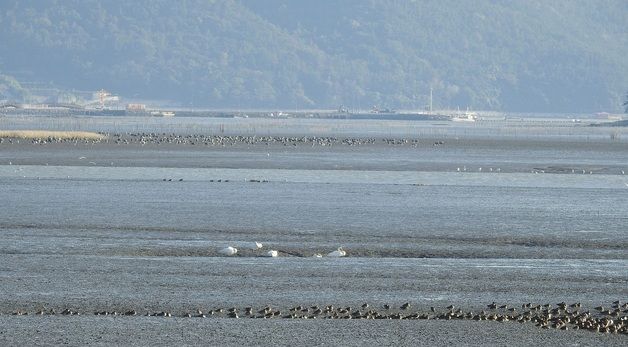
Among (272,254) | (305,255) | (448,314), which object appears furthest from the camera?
(305,255)

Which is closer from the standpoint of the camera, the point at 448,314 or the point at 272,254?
the point at 448,314

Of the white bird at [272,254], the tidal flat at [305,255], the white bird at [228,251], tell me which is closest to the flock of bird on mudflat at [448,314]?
the tidal flat at [305,255]

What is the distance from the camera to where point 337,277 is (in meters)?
21.8

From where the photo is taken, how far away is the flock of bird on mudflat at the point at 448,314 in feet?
60.5

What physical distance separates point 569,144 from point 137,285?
6341 cm

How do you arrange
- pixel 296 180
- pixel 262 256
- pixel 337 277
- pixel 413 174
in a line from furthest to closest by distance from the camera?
pixel 413 174
pixel 296 180
pixel 262 256
pixel 337 277

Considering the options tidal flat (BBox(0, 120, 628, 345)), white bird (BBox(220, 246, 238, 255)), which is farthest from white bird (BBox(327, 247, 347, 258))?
white bird (BBox(220, 246, 238, 255))

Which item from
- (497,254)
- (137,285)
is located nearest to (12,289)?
(137,285)

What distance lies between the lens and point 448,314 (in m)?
18.9

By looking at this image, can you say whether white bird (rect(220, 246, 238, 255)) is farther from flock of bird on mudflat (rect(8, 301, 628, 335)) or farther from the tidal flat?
flock of bird on mudflat (rect(8, 301, 628, 335))

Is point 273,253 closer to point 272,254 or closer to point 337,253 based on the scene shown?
point 272,254

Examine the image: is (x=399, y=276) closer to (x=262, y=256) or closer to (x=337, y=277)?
(x=337, y=277)

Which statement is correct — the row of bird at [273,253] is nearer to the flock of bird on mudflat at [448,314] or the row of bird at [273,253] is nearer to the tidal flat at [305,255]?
the tidal flat at [305,255]

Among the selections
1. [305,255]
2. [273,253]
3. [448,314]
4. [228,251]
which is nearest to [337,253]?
[305,255]
